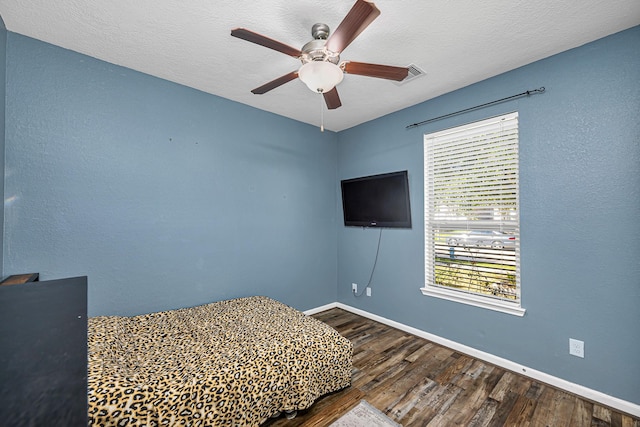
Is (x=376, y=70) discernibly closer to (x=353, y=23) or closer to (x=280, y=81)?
(x=353, y=23)

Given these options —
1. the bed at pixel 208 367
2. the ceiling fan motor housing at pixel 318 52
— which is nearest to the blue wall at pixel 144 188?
the bed at pixel 208 367

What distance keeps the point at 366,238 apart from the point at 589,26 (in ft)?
8.81

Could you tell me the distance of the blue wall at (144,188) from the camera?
6.43 feet

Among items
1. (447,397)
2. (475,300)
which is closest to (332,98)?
(475,300)

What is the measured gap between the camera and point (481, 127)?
2545 millimetres

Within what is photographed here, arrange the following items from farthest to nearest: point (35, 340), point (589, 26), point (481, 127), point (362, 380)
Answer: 1. point (481, 127)
2. point (362, 380)
3. point (589, 26)
4. point (35, 340)

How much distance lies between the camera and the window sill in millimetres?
2300

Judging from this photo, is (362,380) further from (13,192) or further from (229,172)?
(13,192)

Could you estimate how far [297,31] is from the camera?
182cm

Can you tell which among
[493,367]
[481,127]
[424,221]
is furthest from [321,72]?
[493,367]

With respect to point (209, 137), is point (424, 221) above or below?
below

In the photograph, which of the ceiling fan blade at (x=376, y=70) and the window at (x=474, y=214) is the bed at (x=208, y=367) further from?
the ceiling fan blade at (x=376, y=70)

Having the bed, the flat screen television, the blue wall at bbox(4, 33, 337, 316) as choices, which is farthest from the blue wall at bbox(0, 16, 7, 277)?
the flat screen television

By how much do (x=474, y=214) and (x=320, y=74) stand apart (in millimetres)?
1976
